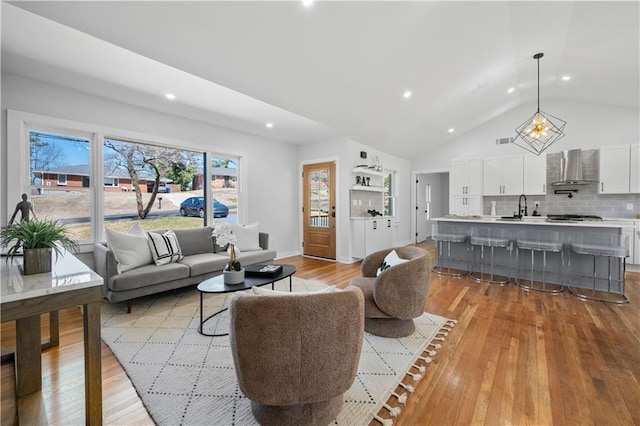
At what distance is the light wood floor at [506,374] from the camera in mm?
1576

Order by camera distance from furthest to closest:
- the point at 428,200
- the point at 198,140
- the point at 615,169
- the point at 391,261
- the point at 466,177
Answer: the point at 428,200 → the point at 466,177 → the point at 615,169 → the point at 198,140 → the point at 391,261

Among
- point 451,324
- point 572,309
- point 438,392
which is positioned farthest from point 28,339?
point 572,309

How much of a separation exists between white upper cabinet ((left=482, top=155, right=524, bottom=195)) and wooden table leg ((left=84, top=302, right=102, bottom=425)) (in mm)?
7239

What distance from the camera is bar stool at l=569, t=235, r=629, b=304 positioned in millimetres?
3346

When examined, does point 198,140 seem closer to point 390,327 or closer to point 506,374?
point 390,327

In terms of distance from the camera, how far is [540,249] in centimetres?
380

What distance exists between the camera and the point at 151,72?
9.70 feet

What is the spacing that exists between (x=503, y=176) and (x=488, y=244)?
2.85 meters

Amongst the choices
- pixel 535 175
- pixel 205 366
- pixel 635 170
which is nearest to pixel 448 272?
pixel 535 175

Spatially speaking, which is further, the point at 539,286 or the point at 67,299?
the point at 539,286

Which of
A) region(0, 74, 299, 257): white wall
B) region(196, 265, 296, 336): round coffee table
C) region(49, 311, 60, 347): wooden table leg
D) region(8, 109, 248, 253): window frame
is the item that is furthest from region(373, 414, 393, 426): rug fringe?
region(0, 74, 299, 257): white wall

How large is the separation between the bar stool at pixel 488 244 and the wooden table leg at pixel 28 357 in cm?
490

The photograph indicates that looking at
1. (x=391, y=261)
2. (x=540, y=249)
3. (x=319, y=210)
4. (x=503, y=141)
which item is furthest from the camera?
(x=503, y=141)

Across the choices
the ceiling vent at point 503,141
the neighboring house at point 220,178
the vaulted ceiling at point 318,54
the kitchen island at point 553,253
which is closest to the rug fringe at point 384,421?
the vaulted ceiling at point 318,54
